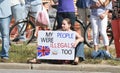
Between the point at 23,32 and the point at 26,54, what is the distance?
181 cm

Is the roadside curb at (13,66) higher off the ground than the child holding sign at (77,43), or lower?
lower

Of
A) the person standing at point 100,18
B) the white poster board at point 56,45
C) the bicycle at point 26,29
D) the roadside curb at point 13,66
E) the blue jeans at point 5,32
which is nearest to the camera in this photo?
the roadside curb at point 13,66

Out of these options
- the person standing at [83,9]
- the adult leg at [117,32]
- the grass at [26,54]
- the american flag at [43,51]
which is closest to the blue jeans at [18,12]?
the grass at [26,54]

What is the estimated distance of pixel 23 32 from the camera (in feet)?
40.9

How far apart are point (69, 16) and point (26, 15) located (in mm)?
1982

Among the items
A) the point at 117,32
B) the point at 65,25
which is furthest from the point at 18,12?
the point at 117,32

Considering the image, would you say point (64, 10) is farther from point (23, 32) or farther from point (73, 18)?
point (23, 32)

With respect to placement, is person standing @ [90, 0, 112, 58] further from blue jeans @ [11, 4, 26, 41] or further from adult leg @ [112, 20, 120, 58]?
blue jeans @ [11, 4, 26, 41]

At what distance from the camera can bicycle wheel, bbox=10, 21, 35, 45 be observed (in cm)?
1237

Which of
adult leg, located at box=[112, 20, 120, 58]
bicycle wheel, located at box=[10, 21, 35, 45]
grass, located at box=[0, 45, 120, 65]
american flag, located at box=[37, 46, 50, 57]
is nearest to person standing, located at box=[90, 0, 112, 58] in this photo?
adult leg, located at box=[112, 20, 120, 58]

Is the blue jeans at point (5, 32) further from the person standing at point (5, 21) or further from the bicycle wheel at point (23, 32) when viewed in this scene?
the bicycle wheel at point (23, 32)

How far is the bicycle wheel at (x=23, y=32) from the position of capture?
12.4 meters

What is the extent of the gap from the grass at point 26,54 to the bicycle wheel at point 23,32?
67cm

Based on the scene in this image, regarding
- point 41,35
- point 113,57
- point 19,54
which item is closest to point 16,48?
point 19,54
